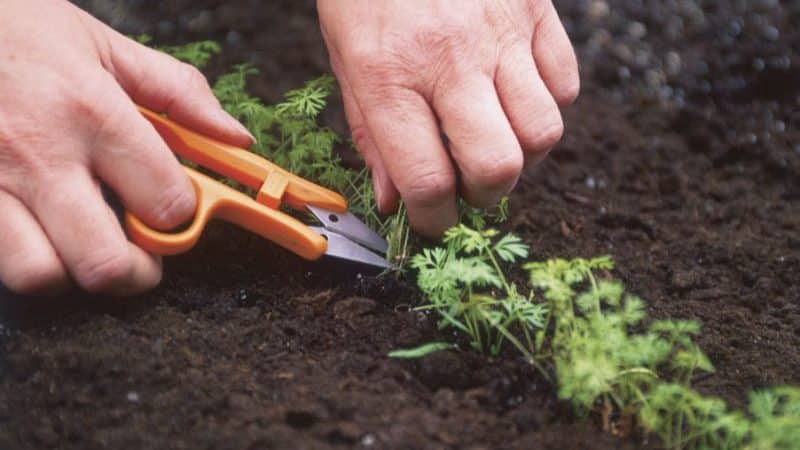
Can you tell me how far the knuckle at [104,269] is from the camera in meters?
1.96

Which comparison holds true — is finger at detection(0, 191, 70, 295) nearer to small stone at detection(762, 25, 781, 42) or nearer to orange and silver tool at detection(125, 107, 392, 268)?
orange and silver tool at detection(125, 107, 392, 268)

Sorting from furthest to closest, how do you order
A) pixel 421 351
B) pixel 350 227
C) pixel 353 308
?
pixel 350 227 < pixel 353 308 < pixel 421 351

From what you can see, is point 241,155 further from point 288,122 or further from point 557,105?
point 557,105

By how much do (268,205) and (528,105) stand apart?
2.12 feet

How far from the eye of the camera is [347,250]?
2.24 m

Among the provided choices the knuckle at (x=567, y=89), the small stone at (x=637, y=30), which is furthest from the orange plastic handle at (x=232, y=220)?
the small stone at (x=637, y=30)

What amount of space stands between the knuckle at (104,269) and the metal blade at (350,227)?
0.47 m

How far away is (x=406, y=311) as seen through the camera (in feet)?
→ 7.21

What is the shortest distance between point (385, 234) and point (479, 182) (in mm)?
388

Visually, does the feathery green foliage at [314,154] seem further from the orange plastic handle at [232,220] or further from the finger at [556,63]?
the finger at [556,63]

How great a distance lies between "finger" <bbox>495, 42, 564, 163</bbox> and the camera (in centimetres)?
219

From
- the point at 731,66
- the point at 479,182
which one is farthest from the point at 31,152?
the point at 731,66

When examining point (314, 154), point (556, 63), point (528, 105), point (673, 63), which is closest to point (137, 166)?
point (314, 154)

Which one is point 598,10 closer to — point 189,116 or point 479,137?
point 479,137
